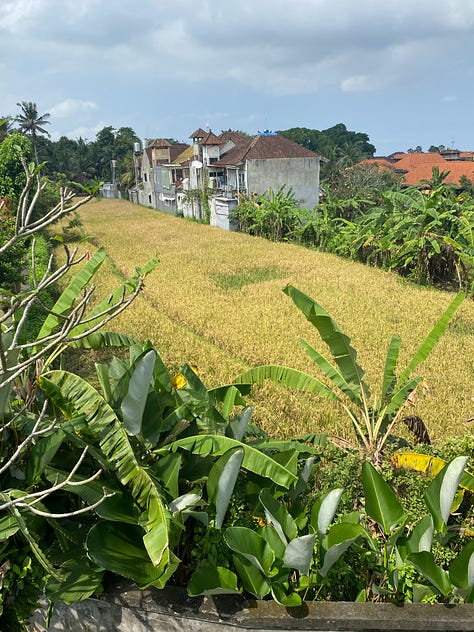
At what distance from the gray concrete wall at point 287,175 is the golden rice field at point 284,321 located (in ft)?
33.0

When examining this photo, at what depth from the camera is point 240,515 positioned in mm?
3711

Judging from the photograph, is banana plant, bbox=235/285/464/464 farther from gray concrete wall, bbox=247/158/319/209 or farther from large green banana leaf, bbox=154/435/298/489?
gray concrete wall, bbox=247/158/319/209

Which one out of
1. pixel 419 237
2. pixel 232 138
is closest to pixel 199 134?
pixel 232 138

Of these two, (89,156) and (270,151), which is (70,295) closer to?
(270,151)

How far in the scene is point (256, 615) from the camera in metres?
3.02

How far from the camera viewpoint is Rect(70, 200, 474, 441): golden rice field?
7203mm

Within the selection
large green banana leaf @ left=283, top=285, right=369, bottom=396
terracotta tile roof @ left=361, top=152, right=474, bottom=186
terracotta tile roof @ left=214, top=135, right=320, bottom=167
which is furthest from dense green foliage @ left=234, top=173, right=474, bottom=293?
terracotta tile roof @ left=361, top=152, right=474, bottom=186

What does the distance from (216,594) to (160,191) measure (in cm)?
4693

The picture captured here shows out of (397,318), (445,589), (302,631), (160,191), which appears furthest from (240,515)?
(160,191)

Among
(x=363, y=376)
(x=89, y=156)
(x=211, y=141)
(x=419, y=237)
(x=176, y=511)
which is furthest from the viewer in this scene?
(x=89, y=156)

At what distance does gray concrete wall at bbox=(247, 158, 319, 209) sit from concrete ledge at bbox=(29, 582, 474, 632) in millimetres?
29487

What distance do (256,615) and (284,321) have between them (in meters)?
8.71

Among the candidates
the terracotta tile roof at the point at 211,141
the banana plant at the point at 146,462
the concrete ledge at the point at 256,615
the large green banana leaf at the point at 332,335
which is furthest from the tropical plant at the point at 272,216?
the concrete ledge at the point at 256,615

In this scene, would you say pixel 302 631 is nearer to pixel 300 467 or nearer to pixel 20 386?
pixel 300 467
